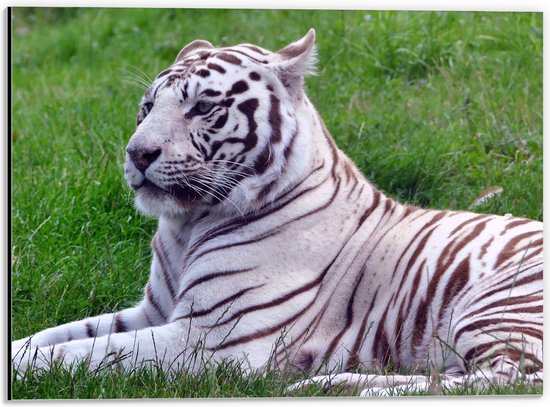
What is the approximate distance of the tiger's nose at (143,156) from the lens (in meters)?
3.80

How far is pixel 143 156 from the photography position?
12.5 ft

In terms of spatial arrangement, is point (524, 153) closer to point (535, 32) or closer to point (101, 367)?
point (535, 32)

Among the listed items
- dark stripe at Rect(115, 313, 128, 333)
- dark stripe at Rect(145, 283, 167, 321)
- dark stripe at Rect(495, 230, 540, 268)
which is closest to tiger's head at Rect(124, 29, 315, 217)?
dark stripe at Rect(145, 283, 167, 321)

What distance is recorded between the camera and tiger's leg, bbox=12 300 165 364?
4082 millimetres

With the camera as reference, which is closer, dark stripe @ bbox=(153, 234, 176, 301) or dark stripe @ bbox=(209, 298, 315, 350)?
dark stripe @ bbox=(209, 298, 315, 350)

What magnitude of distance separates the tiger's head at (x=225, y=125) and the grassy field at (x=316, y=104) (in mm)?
704

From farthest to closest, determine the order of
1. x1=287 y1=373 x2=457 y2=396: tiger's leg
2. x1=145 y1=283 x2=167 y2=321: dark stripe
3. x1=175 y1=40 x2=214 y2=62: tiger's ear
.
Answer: x1=175 y1=40 x2=214 y2=62: tiger's ear < x1=145 y1=283 x2=167 y2=321: dark stripe < x1=287 y1=373 x2=457 y2=396: tiger's leg

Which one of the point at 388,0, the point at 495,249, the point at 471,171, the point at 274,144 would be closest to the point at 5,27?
the point at 274,144

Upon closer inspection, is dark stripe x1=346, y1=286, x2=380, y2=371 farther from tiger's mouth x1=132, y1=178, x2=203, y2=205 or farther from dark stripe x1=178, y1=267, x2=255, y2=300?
tiger's mouth x1=132, y1=178, x2=203, y2=205

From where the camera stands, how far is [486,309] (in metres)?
3.73

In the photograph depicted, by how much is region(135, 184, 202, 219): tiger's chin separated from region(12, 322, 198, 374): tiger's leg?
0.41 metres

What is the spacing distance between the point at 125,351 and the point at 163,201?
52cm

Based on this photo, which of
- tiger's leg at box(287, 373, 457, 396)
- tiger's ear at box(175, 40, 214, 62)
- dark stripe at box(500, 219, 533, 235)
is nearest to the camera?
tiger's leg at box(287, 373, 457, 396)

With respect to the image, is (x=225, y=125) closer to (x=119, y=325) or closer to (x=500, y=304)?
(x=119, y=325)
